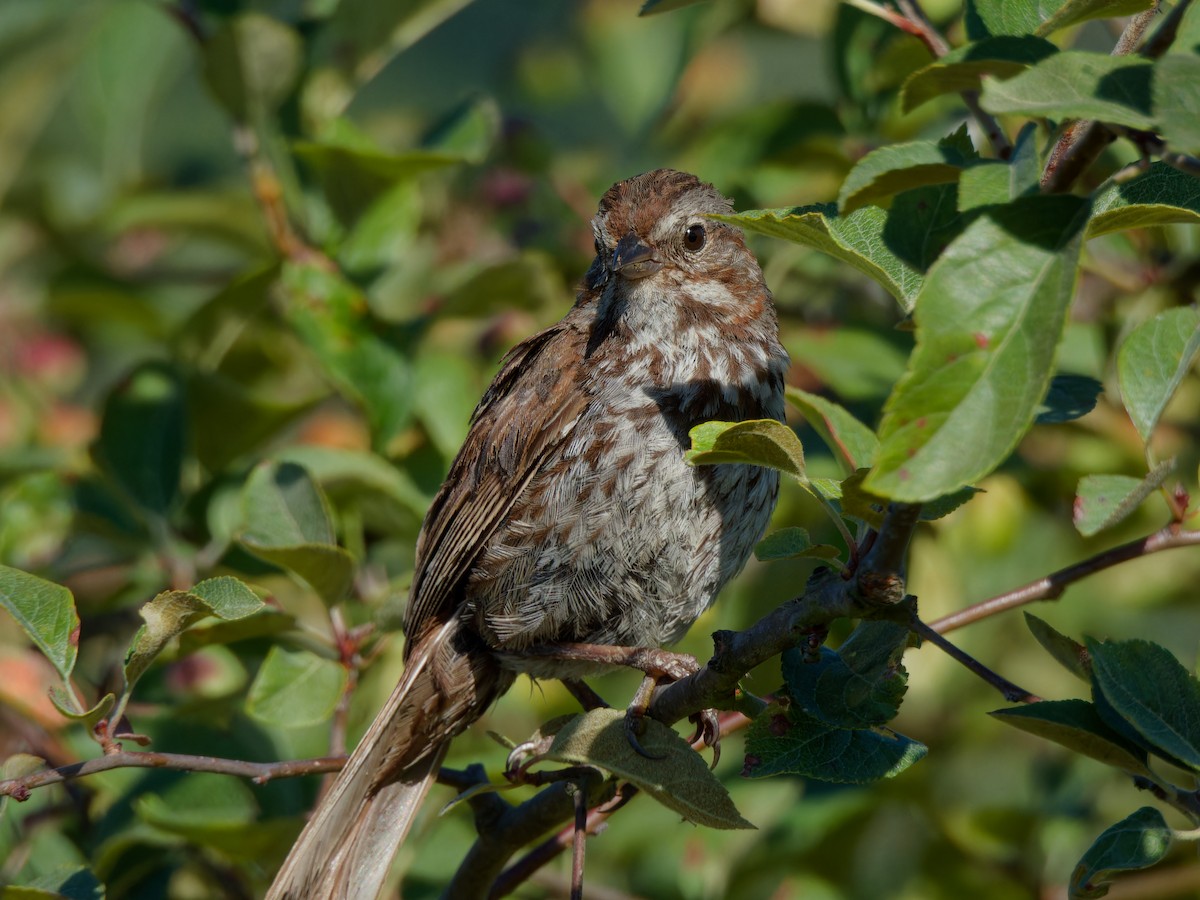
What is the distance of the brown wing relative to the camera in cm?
352

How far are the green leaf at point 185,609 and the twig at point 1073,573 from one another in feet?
3.98

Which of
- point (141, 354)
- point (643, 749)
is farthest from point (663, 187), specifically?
point (141, 354)

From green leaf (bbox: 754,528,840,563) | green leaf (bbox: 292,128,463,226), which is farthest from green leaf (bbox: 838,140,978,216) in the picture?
green leaf (bbox: 292,128,463,226)

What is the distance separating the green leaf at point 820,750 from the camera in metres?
2.29

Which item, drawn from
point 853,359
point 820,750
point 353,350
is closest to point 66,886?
point 820,750

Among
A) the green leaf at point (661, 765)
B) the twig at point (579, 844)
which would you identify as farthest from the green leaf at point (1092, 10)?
the twig at point (579, 844)

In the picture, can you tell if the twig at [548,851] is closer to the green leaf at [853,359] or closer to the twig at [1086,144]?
the green leaf at [853,359]

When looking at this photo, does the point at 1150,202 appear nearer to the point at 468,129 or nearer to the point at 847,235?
the point at 847,235

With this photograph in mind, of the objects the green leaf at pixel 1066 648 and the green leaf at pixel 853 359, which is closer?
the green leaf at pixel 1066 648

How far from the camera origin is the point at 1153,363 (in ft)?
7.49

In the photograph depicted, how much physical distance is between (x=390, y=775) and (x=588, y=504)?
0.86 metres

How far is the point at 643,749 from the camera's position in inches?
93.5

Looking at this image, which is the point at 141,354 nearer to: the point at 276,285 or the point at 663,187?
the point at 276,285

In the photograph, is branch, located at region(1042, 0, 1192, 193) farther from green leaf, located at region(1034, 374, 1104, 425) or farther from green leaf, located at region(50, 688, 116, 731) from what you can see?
green leaf, located at region(50, 688, 116, 731)
